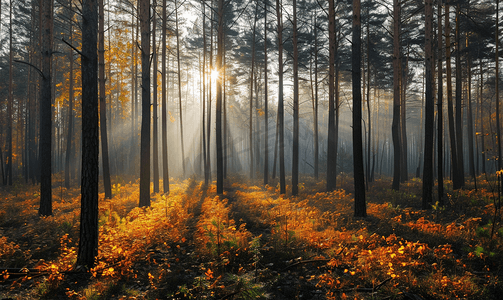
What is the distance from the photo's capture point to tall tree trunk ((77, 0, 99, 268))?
4711mm

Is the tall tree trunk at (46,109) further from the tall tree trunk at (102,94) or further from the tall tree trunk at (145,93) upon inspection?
the tall tree trunk at (145,93)

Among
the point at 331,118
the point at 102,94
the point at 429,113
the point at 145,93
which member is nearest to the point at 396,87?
the point at 331,118

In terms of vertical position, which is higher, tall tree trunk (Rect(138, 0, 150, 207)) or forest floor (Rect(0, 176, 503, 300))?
tall tree trunk (Rect(138, 0, 150, 207))

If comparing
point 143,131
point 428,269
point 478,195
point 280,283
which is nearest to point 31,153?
point 143,131

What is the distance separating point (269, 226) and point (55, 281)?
5185mm

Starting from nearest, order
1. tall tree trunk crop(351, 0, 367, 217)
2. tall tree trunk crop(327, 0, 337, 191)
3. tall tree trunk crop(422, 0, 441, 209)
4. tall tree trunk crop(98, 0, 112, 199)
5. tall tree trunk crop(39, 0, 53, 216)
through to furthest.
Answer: tall tree trunk crop(351, 0, 367, 217) < tall tree trunk crop(39, 0, 53, 216) < tall tree trunk crop(422, 0, 441, 209) < tall tree trunk crop(98, 0, 112, 199) < tall tree trunk crop(327, 0, 337, 191)

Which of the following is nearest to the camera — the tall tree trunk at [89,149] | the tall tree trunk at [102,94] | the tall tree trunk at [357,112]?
the tall tree trunk at [89,149]

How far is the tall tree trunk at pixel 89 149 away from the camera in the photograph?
Answer: 4.71 metres

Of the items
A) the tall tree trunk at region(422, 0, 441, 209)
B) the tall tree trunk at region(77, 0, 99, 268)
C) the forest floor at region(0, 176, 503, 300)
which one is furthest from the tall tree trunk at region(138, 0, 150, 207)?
the tall tree trunk at region(422, 0, 441, 209)

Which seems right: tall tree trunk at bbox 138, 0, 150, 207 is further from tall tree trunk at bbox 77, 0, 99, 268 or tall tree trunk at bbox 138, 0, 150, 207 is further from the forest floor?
tall tree trunk at bbox 77, 0, 99, 268

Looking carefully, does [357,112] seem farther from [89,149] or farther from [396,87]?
[89,149]

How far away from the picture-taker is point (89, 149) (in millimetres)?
4707

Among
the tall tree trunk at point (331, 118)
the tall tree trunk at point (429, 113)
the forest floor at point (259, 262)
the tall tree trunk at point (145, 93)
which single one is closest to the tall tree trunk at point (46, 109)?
the forest floor at point (259, 262)

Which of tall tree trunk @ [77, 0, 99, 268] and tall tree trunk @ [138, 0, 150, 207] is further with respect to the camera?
tall tree trunk @ [138, 0, 150, 207]
